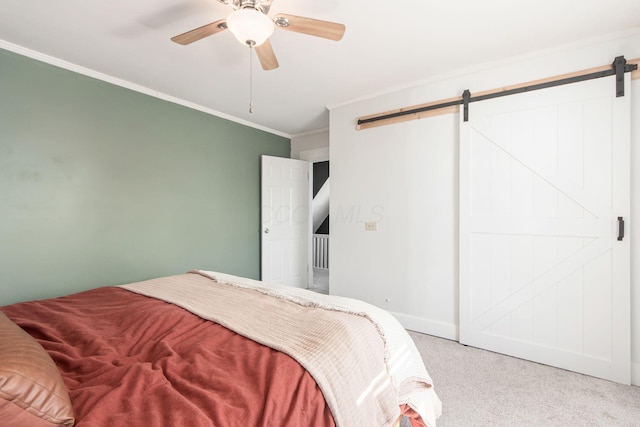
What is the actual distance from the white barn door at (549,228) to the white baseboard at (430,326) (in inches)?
4.2

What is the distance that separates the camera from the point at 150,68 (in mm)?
2650

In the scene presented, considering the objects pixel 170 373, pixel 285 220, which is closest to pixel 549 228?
pixel 170 373

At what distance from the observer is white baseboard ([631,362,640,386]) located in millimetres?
2025

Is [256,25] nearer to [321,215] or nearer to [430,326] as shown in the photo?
[430,326]

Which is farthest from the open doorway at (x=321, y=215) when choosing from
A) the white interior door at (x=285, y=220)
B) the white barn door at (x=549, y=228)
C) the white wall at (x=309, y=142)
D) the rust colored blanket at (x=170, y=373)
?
the rust colored blanket at (x=170, y=373)

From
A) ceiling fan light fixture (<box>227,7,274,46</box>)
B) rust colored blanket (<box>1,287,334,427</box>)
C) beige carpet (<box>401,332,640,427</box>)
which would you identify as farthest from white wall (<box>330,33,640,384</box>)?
rust colored blanket (<box>1,287,334,427</box>)

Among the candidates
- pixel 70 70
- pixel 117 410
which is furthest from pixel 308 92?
pixel 117 410

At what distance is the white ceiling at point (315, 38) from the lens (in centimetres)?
187

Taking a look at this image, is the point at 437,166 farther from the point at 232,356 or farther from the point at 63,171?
the point at 63,171

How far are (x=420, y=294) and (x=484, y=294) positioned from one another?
0.58 metres

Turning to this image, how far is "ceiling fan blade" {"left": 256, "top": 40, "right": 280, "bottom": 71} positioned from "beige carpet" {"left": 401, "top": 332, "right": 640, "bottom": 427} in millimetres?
2472

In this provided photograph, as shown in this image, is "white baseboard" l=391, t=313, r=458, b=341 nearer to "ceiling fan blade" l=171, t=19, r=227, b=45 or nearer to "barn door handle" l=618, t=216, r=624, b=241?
"barn door handle" l=618, t=216, r=624, b=241

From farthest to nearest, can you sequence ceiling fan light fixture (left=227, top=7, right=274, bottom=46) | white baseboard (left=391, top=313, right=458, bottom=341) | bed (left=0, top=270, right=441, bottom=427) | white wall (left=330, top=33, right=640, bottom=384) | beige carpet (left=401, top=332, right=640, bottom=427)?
white baseboard (left=391, top=313, right=458, bottom=341) < white wall (left=330, top=33, right=640, bottom=384) < beige carpet (left=401, top=332, right=640, bottom=427) < ceiling fan light fixture (left=227, top=7, right=274, bottom=46) < bed (left=0, top=270, right=441, bottom=427)

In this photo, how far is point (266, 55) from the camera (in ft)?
6.14
